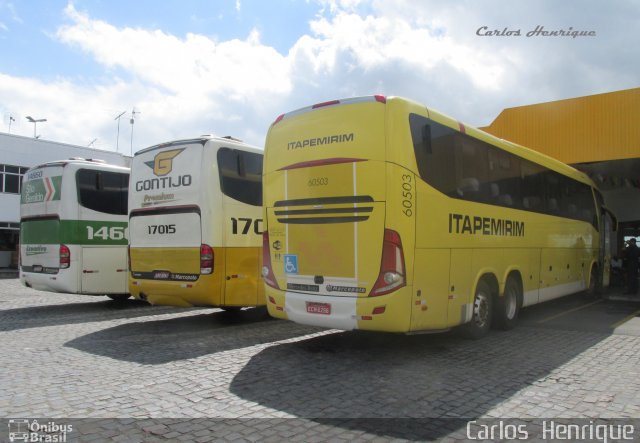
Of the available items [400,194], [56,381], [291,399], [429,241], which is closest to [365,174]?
[400,194]

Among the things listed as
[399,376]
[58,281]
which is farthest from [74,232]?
[399,376]

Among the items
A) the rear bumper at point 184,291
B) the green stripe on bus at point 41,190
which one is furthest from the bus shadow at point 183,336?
the green stripe on bus at point 41,190

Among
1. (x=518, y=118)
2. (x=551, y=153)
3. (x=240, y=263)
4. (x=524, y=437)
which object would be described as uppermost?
(x=518, y=118)

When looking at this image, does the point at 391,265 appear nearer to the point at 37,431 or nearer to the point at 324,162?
the point at 324,162

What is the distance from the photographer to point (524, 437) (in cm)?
412

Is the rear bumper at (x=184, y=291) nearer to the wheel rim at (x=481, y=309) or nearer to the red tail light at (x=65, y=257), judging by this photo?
the red tail light at (x=65, y=257)

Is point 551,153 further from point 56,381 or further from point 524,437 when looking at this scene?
point 56,381

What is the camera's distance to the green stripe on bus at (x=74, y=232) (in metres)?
11.1

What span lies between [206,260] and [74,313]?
471 centimetres

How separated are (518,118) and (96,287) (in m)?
14.3

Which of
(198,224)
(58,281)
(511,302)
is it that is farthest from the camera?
(58,281)

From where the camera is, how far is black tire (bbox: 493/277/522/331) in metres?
8.63

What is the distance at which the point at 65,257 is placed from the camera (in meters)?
11.1

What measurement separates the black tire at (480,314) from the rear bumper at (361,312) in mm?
1958
